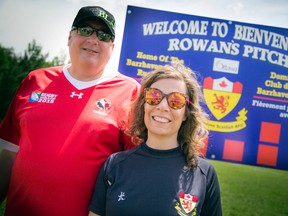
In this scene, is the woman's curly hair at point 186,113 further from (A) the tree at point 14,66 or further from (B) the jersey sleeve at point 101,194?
(A) the tree at point 14,66

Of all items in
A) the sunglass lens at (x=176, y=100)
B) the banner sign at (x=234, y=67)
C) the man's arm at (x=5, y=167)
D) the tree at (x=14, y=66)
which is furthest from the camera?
the tree at (x=14, y=66)

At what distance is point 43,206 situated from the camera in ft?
5.77

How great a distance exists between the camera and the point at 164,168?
156 centimetres

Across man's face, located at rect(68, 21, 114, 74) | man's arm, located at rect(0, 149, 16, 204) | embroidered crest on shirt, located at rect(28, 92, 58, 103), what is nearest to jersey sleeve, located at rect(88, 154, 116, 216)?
embroidered crest on shirt, located at rect(28, 92, 58, 103)

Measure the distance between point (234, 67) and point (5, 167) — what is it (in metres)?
3.63

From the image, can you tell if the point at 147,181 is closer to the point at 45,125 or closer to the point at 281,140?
the point at 45,125

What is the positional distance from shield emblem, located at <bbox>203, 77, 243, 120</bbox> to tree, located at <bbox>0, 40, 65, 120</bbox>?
18956 mm

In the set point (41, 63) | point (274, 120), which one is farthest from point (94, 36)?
point (41, 63)

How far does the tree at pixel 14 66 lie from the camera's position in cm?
1923

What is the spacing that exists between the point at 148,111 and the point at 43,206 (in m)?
1.02

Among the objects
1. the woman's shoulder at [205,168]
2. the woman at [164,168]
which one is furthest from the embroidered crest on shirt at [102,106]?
the woman's shoulder at [205,168]

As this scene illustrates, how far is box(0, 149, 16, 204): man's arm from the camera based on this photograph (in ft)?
7.00

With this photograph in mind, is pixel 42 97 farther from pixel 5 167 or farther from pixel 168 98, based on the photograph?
pixel 168 98

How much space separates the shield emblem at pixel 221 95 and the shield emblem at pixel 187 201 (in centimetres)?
300
